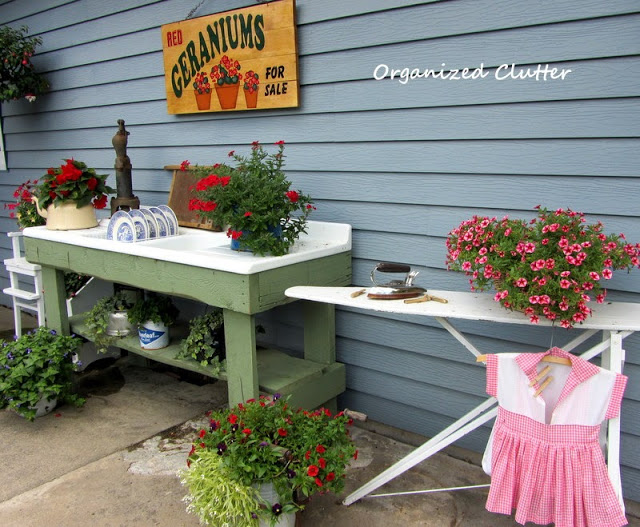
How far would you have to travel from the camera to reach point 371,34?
8.67ft

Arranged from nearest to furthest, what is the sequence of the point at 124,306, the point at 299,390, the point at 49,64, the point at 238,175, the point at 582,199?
the point at 582,199 < the point at 238,175 < the point at 299,390 < the point at 124,306 < the point at 49,64

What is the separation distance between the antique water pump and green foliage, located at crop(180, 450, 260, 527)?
1.95 meters

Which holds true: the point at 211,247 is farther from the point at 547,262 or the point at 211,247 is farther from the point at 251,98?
the point at 547,262

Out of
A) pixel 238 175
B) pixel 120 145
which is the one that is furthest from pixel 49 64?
pixel 238 175

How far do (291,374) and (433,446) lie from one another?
88 cm

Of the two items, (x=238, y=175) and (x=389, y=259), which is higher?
(x=238, y=175)

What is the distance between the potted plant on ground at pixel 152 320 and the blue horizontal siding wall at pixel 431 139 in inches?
22.7

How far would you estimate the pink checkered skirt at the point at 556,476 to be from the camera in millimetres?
1778

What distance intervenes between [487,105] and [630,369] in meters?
1.16

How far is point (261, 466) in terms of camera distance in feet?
6.49

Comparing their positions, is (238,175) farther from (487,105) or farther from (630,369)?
(630,369)

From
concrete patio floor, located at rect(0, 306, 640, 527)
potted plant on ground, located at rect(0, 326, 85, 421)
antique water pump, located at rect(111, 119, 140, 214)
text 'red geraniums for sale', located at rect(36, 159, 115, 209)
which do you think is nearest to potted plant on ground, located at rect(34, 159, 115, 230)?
text 'red geraniums for sale', located at rect(36, 159, 115, 209)

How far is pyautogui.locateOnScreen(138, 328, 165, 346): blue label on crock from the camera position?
3.08 meters

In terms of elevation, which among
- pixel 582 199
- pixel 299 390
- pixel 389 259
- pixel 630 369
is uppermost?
pixel 582 199
